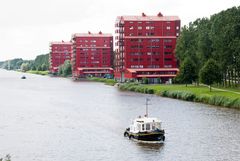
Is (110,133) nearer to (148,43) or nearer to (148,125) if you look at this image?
(148,125)

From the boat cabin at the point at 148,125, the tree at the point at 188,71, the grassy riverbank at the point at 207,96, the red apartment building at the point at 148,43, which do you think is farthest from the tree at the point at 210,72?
the red apartment building at the point at 148,43

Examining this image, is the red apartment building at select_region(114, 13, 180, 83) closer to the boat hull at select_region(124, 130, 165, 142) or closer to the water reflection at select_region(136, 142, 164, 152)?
the boat hull at select_region(124, 130, 165, 142)

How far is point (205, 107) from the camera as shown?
88.2m

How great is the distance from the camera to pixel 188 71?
124125mm

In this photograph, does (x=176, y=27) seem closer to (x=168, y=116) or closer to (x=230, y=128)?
(x=168, y=116)

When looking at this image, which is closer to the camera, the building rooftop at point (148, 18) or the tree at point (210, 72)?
the tree at point (210, 72)

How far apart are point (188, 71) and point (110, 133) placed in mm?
63958

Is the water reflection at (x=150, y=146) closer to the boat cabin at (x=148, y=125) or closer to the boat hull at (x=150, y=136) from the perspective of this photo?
the boat hull at (x=150, y=136)

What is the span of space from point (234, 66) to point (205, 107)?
19.9 meters

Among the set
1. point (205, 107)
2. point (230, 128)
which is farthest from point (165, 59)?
point (230, 128)

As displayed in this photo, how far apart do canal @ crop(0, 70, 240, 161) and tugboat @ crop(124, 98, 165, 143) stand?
108 cm

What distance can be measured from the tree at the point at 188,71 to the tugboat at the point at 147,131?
2594 inches

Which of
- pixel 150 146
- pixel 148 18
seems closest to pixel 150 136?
pixel 150 146

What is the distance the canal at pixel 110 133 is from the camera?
50.2 m
